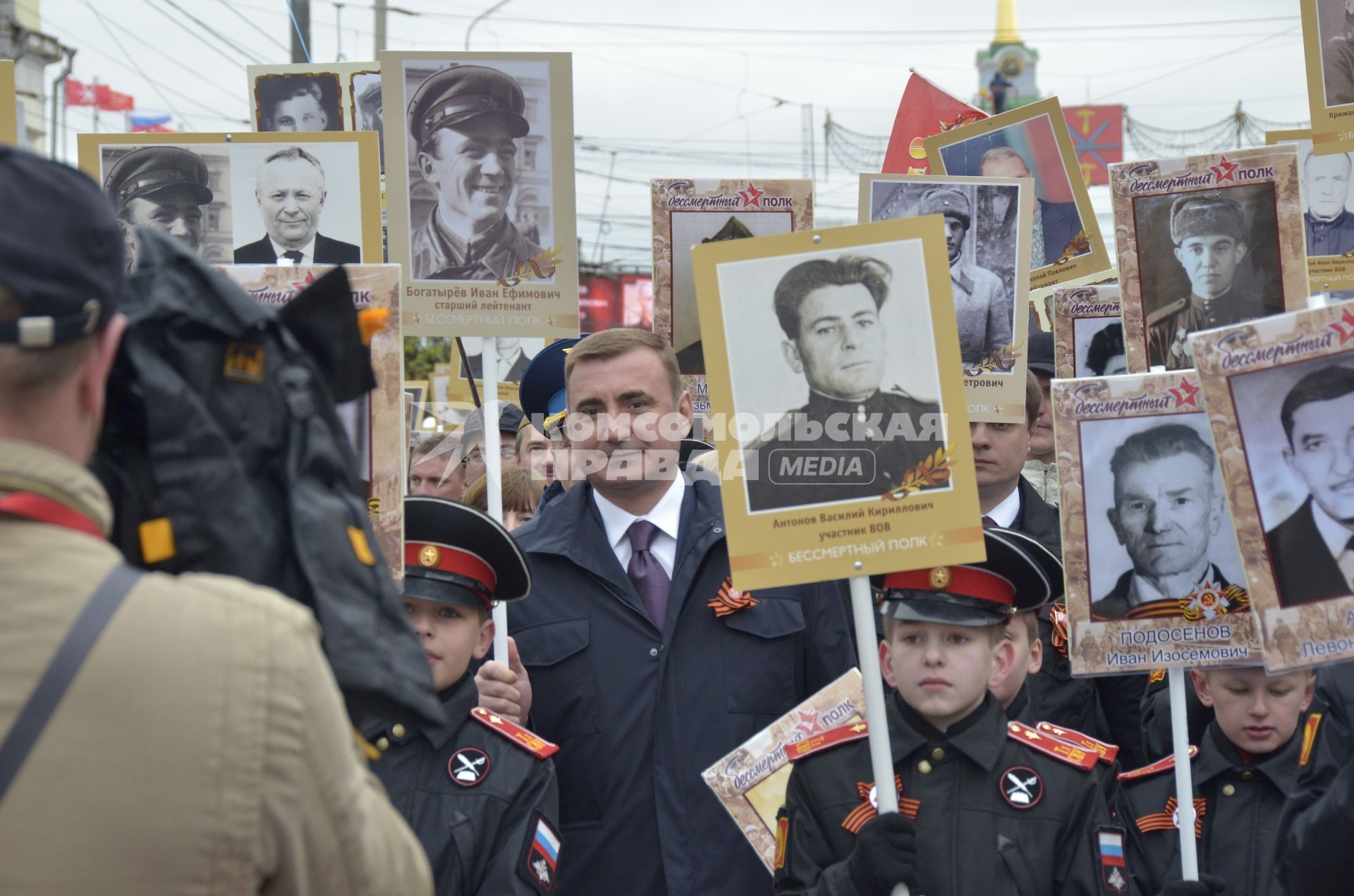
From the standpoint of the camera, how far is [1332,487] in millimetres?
3016

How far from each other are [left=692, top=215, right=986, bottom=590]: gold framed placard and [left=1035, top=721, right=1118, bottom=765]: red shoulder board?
2.44 feet

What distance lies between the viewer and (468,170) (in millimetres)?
4004

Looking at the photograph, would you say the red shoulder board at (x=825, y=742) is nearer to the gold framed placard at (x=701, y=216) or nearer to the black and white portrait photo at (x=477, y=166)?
the black and white portrait photo at (x=477, y=166)

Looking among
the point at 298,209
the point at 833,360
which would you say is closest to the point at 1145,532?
the point at 833,360

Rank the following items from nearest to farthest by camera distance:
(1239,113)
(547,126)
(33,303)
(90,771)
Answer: (90,771)
(33,303)
(547,126)
(1239,113)

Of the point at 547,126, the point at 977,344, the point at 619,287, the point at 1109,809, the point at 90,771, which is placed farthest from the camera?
the point at 619,287

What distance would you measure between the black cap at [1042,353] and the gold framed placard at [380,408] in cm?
350

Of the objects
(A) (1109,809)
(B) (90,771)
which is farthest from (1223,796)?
(B) (90,771)

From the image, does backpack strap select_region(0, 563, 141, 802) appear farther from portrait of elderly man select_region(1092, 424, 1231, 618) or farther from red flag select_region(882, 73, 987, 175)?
red flag select_region(882, 73, 987, 175)

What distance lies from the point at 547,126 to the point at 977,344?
1536mm

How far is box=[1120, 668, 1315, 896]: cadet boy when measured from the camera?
3.52 metres

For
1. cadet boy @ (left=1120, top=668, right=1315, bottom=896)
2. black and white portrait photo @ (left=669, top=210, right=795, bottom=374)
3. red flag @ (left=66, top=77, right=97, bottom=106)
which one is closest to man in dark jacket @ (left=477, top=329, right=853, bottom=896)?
cadet boy @ (left=1120, top=668, right=1315, bottom=896)

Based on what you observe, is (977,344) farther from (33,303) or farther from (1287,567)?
(33,303)

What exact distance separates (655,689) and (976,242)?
1.83 metres
